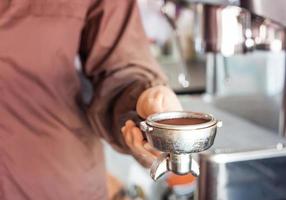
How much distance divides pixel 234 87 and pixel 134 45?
0.85 metres

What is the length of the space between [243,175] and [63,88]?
0.81 ft

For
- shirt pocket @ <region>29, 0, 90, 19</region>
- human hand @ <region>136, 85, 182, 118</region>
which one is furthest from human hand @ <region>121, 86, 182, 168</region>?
shirt pocket @ <region>29, 0, 90, 19</region>

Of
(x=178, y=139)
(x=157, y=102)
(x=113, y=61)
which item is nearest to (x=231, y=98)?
(x=113, y=61)

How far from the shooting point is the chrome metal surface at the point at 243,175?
65 centimetres

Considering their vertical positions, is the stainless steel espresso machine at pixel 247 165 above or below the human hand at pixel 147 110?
below

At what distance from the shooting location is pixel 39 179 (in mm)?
704

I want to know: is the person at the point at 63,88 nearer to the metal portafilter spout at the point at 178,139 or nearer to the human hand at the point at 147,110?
the human hand at the point at 147,110

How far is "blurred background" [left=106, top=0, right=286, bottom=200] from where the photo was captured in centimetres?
67

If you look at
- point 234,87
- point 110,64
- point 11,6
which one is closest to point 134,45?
point 110,64

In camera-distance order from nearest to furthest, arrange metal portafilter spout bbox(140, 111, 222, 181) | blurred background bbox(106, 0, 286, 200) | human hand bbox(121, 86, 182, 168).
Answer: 1. metal portafilter spout bbox(140, 111, 222, 181)
2. human hand bbox(121, 86, 182, 168)
3. blurred background bbox(106, 0, 286, 200)

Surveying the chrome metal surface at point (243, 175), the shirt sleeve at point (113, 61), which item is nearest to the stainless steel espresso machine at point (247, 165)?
the chrome metal surface at point (243, 175)

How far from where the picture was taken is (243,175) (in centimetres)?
67

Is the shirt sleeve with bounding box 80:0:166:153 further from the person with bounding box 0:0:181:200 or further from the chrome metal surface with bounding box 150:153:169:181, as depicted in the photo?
the chrome metal surface with bounding box 150:153:169:181

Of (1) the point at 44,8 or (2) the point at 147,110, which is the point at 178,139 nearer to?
(2) the point at 147,110
